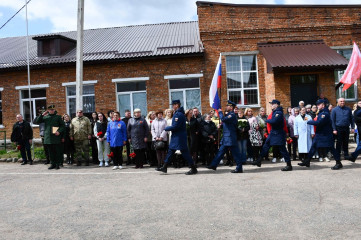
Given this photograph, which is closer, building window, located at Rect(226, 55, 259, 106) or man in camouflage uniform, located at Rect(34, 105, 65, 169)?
man in camouflage uniform, located at Rect(34, 105, 65, 169)

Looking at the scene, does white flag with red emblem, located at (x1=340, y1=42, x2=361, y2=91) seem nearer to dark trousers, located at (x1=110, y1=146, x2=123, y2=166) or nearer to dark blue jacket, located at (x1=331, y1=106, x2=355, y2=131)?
dark blue jacket, located at (x1=331, y1=106, x2=355, y2=131)

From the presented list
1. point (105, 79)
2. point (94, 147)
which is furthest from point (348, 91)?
point (94, 147)

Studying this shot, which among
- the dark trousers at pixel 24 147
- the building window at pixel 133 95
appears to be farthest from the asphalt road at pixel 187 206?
the building window at pixel 133 95

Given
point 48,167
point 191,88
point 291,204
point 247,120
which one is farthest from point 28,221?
point 191,88

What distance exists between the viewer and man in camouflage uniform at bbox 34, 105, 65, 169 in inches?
422

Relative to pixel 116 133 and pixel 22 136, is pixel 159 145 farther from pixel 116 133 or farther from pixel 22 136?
pixel 22 136

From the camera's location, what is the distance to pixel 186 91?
16844 millimetres

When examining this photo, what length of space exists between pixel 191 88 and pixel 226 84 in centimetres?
170

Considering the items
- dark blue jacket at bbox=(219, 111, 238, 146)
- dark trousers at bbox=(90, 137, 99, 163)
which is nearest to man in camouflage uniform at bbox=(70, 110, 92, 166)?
dark trousers at bbox=(90, 137, 99, 163)

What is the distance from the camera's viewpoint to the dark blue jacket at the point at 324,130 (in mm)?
8984

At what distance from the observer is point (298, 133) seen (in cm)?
1075

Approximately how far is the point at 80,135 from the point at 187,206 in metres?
6.76

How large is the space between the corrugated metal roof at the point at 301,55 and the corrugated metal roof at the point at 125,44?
3.28m

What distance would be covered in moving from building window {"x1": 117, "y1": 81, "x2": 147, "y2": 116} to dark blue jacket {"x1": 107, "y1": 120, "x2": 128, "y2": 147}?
21.2ft
